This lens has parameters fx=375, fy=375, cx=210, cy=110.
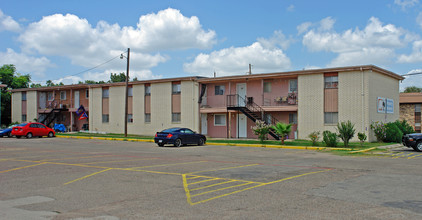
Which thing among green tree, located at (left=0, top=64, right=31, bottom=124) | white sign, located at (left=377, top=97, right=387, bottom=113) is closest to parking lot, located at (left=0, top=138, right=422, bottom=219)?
white sign, located at (left=377, top=97, right=387, bottom=113)

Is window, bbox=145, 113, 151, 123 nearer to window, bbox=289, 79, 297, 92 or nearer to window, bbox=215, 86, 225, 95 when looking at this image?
window, bbox=215, 86, 225, 95

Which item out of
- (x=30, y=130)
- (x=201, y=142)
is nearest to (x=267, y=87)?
(x=201, y=142)

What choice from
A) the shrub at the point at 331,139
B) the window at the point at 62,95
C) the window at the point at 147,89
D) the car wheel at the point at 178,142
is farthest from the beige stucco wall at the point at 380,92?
the window at the point at 62,95

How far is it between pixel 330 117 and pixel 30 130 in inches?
1003

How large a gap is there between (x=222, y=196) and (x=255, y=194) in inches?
32.3

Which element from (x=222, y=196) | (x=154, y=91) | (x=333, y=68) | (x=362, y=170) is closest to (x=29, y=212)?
(x=222, y=196)

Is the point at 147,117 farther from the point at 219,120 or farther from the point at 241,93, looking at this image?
the point at 241,93

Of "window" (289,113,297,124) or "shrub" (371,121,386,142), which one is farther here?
"window" (289,113,297,124)

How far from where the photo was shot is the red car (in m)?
32.4

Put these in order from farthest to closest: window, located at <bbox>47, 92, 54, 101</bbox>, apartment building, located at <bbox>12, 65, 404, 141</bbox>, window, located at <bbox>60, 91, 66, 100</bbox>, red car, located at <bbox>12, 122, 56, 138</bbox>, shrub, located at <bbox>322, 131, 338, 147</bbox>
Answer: window, located at <bbox>47, 92, 54, 101</bbox>, window, located at <bbox>60, 91, 66, 100</bbox>, red car, located at <bbox>12, 122, 56, 138</bbox>, apartment building, located at <bbox>12, 65, 404, 141</bbox>, shrub, located at <bbox>322, 131, 338, 147</bbox>

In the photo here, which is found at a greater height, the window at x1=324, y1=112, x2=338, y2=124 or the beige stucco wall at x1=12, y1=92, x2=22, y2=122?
the beige stucco wall at x1=12, y1=92, x2=22, y2=122

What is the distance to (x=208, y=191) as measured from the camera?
9289mm

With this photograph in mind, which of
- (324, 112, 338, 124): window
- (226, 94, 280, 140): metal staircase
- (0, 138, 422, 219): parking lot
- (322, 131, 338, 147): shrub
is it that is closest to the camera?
(0, 138, 422, 219): parking lot

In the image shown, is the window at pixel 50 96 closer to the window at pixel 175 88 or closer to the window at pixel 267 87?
the window at pixel 175 88
